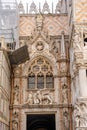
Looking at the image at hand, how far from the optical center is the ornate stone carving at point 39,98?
2014 centimetres

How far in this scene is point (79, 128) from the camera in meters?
17.1

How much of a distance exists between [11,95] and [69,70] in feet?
12.4

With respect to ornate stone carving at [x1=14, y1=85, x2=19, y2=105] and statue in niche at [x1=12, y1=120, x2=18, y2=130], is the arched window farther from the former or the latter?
statue in niche at [x1=12, y1=120, x2=18, y2=130]

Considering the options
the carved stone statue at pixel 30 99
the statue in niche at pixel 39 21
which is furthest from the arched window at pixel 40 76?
the statue in niche at pixel 39 21

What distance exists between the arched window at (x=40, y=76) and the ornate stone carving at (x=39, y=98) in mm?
554

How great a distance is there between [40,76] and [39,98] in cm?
152

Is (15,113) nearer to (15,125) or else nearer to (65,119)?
(15,125)

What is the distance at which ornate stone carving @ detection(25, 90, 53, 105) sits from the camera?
66.1 feet

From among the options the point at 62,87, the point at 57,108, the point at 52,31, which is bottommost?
the point at 57,108

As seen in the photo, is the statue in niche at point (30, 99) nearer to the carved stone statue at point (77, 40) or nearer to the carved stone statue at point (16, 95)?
the carved stone statue at point (16, 95)

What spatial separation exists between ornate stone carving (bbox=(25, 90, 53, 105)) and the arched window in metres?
0.55

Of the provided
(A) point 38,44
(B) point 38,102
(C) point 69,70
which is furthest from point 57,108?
(A) point 38,44

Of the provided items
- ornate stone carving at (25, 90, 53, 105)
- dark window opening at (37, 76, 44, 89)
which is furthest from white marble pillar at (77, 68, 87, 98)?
dark window opening at (37, 76, 44, 89)

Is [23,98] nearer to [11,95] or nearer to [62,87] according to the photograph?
[11,95]
